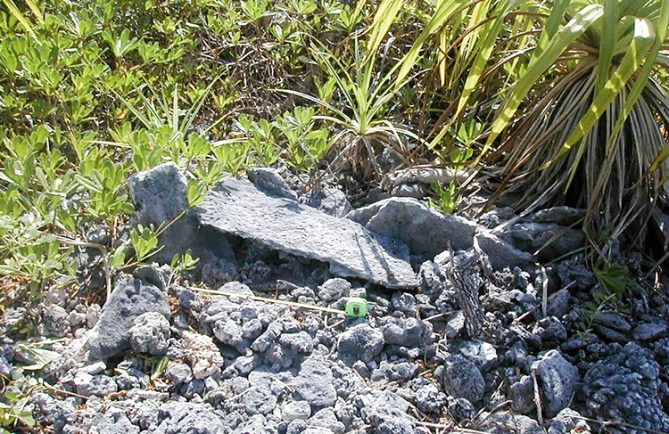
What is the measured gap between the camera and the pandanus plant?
8.33ft

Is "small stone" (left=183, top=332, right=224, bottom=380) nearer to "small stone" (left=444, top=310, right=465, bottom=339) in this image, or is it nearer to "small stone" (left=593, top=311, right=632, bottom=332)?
"small stone" (left=444, top=310, right=465, bottom=339)

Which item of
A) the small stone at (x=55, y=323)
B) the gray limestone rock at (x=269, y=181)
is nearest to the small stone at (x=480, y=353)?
the gray limestone rock at (x=269, y=181)

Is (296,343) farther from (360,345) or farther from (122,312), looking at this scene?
(122,312)

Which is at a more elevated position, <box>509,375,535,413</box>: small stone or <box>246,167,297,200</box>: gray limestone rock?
<box>246,167,297,200</box>: gray limestone rock

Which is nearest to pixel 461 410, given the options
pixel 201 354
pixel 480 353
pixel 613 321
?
pixel 480 353

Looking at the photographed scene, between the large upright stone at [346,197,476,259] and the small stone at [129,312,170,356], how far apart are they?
0.80 meters

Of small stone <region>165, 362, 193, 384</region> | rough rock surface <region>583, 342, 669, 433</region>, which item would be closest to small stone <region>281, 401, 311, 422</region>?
small stone <region>165, 362, 193, 384</region>

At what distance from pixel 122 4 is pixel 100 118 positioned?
2.33 feet

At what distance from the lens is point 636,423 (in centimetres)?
211

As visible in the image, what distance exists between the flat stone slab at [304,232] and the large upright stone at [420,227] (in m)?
0.06

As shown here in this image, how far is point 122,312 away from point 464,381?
0.93 m

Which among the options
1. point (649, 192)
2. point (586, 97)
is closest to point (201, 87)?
point (586, 97)

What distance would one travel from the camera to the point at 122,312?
7.07 feet

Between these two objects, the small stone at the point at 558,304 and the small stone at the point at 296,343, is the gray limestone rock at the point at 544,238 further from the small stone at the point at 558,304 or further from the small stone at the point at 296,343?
the small stone at the point at 296,343
